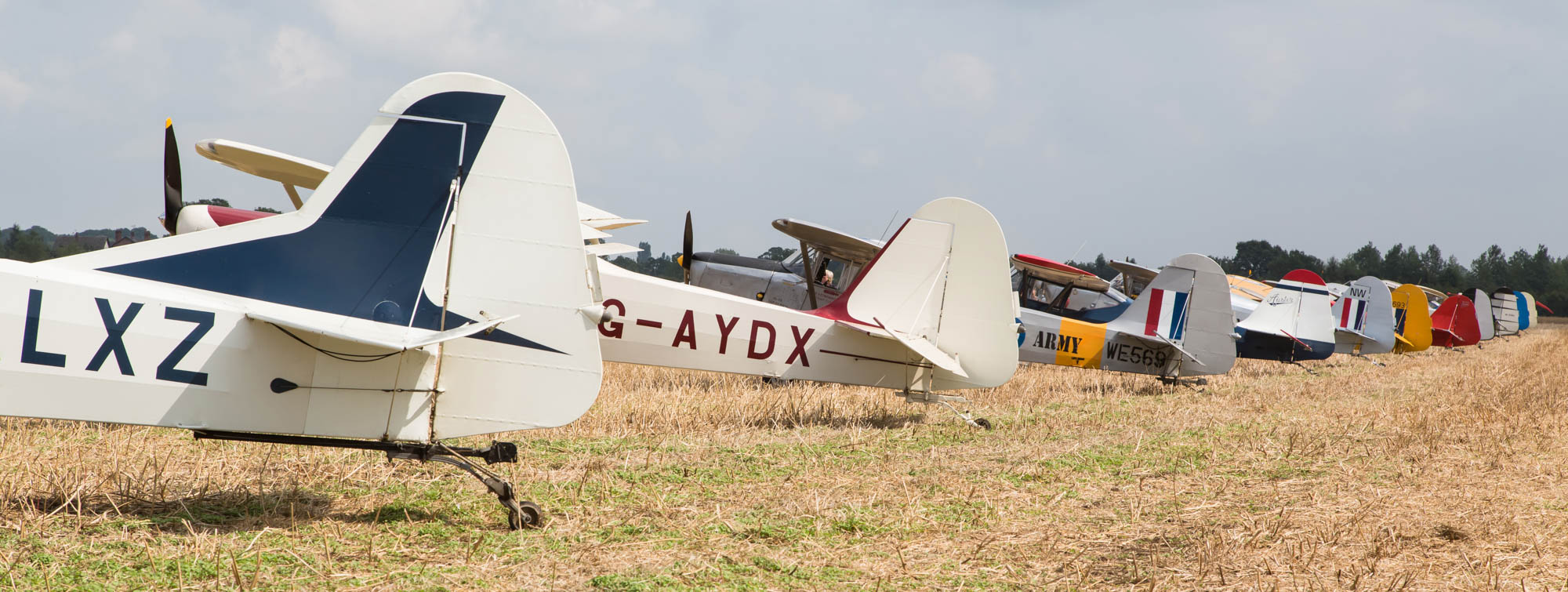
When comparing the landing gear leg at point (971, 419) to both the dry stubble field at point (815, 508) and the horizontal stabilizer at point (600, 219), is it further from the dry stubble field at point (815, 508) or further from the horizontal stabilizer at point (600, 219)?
the horizontal stabilizer at point (600, 219)

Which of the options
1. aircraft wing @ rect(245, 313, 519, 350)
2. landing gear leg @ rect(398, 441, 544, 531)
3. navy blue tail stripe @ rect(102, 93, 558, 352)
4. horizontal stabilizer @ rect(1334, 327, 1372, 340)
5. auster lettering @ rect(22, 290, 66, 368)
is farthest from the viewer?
horizontal stabilizer @ rect(1334, 327, 1372, 340)

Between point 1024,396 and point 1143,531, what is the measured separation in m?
7.33

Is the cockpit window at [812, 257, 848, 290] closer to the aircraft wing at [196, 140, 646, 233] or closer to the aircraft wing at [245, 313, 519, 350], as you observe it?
the aircraft wing at [196, 140, 646, 233]

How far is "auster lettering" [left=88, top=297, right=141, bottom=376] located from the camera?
4219 mm

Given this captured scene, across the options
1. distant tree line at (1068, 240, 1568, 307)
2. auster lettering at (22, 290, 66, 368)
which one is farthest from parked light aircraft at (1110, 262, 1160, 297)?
distant tree line at (1068, 240, 1568, 307)

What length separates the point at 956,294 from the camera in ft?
30.7

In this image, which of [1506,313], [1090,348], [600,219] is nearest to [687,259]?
[600,219]

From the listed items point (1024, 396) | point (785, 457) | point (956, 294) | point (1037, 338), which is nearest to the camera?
point (785, 457)

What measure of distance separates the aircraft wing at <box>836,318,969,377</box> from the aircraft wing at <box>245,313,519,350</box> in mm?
4790

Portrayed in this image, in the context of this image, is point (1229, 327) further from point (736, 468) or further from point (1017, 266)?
point (736, 468)

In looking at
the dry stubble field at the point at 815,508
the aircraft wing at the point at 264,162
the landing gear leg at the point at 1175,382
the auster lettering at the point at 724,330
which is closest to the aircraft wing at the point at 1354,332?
the landing gear leg at the point at 1175,382

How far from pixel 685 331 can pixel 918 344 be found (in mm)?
2384

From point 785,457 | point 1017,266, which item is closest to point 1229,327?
point 1017,266

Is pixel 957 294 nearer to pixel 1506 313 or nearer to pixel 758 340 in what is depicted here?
pixel 758 340
